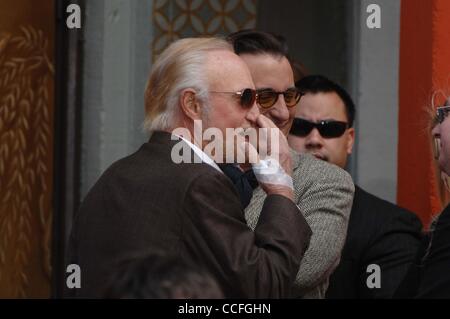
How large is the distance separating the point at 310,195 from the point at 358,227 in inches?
35.5

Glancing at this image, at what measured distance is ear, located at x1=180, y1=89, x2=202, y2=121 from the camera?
136 inches

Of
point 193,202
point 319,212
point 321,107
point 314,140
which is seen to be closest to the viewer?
point 193,202

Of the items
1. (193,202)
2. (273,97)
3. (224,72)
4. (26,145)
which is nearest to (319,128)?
(273,97)

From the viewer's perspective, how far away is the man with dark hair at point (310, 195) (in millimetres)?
3568

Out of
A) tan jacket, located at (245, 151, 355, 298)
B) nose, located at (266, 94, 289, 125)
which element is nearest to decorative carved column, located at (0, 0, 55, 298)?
nose, located at (266, 94, 289, 125)

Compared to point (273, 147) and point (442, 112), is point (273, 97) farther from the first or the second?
point (442, 112)

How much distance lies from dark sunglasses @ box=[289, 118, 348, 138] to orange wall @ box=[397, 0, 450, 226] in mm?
370

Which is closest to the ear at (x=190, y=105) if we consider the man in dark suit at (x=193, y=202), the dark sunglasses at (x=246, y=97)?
the man in dark suit at (x=193, y=202)

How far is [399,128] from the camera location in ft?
18.3

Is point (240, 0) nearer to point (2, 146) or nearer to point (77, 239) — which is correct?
point (2, 146)

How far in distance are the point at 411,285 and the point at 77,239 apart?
96 cm

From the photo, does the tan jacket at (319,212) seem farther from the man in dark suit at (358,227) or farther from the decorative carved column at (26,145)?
the decorative carved column at (26,145)

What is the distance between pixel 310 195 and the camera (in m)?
3.69

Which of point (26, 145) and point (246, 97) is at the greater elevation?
point (246, 97)
